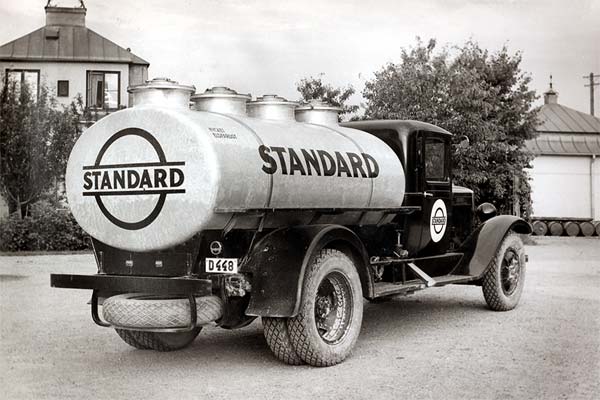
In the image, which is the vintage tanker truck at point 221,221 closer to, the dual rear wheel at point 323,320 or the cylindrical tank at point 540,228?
the dual rear wheel at point 323,320

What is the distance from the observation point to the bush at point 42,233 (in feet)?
58.6

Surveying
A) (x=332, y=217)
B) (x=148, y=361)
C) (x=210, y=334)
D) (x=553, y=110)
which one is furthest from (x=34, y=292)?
(x=553, y=110)

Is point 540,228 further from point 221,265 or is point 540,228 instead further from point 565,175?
point 221,265

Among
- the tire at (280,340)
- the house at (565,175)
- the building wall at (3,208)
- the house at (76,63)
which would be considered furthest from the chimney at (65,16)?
the house at (565,175)

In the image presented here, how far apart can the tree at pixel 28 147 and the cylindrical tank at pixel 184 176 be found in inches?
527

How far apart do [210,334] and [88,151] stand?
263cm

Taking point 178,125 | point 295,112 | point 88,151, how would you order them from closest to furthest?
point 178,125 → point 88,151 → point 295,112

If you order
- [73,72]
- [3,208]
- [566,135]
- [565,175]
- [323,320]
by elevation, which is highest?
[73,72]

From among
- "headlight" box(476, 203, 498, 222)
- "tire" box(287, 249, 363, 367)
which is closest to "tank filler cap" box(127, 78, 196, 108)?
"tire" box(287, 249, 363, 367)

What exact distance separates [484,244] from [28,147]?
13.4m

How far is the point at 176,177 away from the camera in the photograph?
19.5 ft

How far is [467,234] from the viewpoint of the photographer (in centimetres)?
1013

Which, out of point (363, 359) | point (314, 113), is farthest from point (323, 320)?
point (314, 113)

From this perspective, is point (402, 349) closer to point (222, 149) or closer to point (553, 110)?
point (222, 149)
